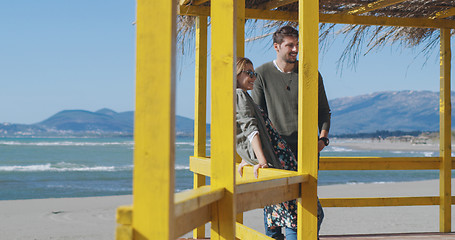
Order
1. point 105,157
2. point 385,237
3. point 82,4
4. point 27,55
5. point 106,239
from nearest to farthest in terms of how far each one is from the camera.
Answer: point 385,237
point 106,239
point 105,157
point 82,4
point 27,55

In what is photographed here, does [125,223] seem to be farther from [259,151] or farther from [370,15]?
[370,15]

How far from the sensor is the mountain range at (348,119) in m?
68.4

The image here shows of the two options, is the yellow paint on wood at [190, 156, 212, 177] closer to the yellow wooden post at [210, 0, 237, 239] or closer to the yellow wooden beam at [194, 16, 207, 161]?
the yellow wooden beam at [194, 16, 207, 161]

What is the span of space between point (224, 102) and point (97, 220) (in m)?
7.78

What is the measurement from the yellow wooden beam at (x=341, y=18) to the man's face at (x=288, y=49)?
4.56 feet

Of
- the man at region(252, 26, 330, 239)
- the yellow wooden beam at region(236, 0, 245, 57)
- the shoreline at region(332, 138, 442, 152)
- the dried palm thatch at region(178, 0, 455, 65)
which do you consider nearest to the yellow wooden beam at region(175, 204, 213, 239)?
the man at region(252, 26, 330, 239)

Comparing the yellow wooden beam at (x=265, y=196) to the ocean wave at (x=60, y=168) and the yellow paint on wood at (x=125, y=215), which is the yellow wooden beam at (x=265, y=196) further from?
the ocean wave at (x=60, y=168)

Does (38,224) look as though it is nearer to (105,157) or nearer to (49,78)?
(105,157)

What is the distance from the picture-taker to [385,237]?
14.4 feet

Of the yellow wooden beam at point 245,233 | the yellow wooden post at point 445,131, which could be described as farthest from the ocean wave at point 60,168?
the yellow wooden beam at point 245,233

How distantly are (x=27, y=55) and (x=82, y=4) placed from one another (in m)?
9.60

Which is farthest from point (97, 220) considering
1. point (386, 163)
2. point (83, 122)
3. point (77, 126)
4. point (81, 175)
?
point (83, 122)

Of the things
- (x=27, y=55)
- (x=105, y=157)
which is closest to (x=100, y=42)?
(x=27, y=55)

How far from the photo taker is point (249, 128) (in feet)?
8.58
